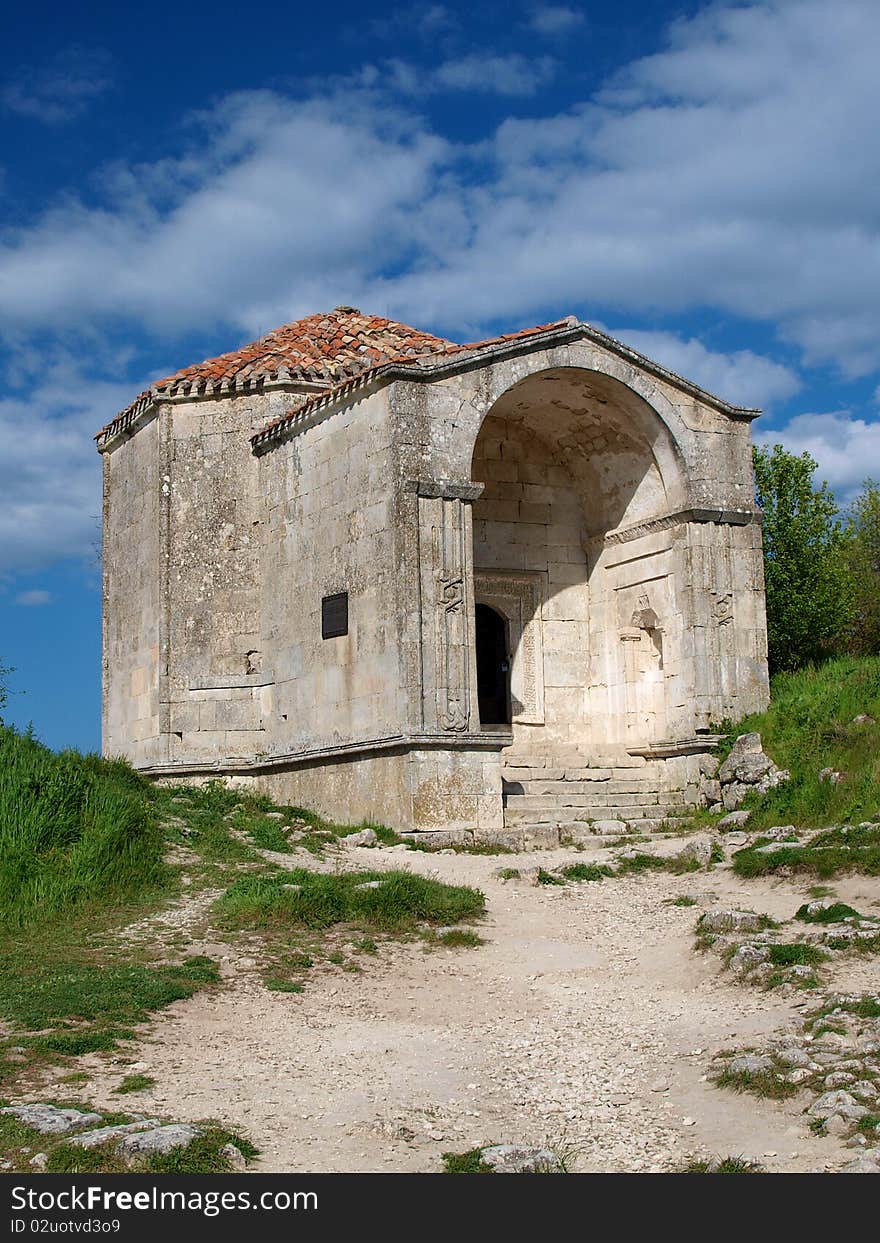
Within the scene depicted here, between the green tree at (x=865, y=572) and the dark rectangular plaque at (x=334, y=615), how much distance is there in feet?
42.2

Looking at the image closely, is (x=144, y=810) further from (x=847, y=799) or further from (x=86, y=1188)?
(x=86, y=1188)

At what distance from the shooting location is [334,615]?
17625mm

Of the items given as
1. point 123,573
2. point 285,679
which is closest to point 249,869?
point 285,679

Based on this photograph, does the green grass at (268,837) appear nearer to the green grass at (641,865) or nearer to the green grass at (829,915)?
the green grass at (641,865)

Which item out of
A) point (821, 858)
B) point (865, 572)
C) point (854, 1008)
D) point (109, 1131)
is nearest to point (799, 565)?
point (865, 572)

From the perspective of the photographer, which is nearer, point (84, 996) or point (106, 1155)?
point (106, 1155)

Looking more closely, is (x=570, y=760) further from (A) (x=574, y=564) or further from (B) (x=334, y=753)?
(B) (x=334, y=753)

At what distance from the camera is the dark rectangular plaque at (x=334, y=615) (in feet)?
57.2

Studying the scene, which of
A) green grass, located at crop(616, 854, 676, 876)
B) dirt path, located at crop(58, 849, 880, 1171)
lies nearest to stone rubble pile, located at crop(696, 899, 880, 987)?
dirt path, located at crop(58, 849, 880, 1171)

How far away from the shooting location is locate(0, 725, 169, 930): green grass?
38.3ft

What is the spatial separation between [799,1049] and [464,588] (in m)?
9.12

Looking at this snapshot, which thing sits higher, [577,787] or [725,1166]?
[577,787]

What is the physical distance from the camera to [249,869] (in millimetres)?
13117

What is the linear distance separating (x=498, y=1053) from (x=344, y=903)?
128 inches
